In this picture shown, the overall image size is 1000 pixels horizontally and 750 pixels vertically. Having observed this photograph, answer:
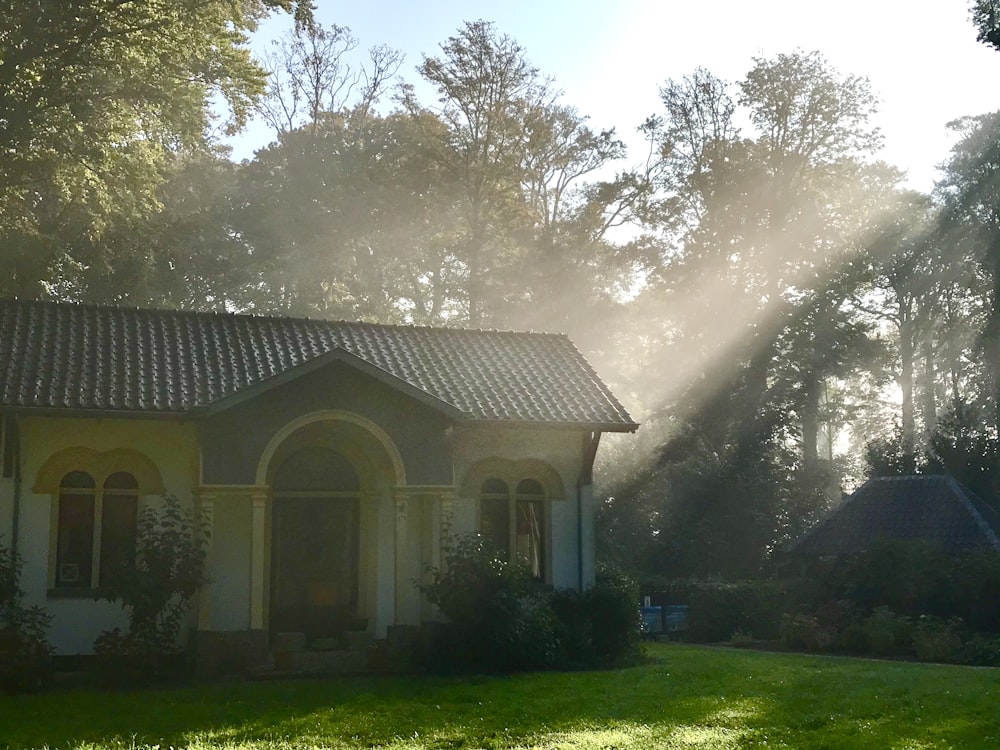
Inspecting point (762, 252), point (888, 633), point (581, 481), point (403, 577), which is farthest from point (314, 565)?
point (762, 252)

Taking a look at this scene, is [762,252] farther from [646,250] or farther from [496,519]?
[496,519]

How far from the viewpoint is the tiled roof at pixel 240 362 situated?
17.6m

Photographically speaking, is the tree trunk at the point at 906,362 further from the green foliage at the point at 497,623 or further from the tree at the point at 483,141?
the green foliage at the point at 497,623

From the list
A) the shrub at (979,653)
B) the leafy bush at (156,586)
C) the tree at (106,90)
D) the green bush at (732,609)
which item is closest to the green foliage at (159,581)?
the leafy bush at (156,586)

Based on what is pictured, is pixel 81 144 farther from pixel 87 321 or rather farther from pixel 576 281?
pixel 576 281

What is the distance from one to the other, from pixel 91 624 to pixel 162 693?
9.99 feet

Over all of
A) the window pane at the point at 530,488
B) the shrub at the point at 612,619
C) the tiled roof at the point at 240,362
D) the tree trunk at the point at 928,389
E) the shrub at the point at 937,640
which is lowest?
the shrub at the point at 937,640

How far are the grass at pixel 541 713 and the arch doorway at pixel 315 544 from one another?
3.00m

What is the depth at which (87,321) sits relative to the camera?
1972 centimetres

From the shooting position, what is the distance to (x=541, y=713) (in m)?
13.2

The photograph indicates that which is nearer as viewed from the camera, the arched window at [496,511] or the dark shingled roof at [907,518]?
the arched window at [496,511]

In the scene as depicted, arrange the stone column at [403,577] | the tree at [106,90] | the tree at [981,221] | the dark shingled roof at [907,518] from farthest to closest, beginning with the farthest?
the tree at [981,221], the dark shingled roof at [907,518], the tree at [106,90], the stone column at [403,577]

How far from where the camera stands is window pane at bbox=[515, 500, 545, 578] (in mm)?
20188

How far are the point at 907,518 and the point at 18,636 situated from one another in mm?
19826
